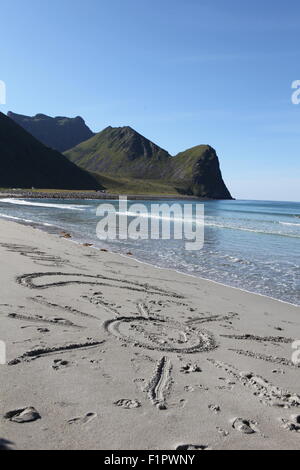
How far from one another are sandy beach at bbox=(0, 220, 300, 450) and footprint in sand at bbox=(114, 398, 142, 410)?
16mm

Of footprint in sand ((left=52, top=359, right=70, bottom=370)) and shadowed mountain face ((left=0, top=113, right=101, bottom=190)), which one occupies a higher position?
shadowed mountain face ((left=0, top=113, right=101, bottom=190))

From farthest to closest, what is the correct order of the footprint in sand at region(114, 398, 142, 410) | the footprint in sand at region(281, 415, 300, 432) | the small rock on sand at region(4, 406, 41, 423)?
the footprint in sand at region(114, 398, 142, 410)
the footprint in sand at region(281, 415, 300, 432)
the small rock on sand at region(4, 406, 41, 423)

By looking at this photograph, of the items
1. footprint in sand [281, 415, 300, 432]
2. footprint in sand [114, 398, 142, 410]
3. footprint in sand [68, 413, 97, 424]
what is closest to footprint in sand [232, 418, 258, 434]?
footprint in sand [281, 415, 300, 432]

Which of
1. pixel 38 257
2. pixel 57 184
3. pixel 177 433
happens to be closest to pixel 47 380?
pixel 177 433

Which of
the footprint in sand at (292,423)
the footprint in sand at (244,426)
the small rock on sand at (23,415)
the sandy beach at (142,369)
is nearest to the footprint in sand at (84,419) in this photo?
the sandy beach at (142,369)

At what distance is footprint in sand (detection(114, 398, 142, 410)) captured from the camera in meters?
3.86

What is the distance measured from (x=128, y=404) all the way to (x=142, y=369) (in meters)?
0.98

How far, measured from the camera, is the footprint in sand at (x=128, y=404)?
386 centimetres

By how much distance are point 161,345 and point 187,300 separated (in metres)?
3.53

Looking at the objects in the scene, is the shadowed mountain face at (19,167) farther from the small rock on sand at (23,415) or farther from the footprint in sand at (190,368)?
the small rock on sand at (23,415)

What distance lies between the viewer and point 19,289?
8.43 meters

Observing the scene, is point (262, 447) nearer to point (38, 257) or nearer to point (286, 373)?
point (286, 373)

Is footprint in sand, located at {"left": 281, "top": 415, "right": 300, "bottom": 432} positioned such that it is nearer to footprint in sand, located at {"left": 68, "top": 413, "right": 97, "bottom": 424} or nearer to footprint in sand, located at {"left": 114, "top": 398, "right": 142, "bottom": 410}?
footprint in sand, located at {"left": 114, "top": 398, "right": 142, "bottom": 410}

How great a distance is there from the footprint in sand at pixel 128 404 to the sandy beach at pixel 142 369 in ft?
0.05
